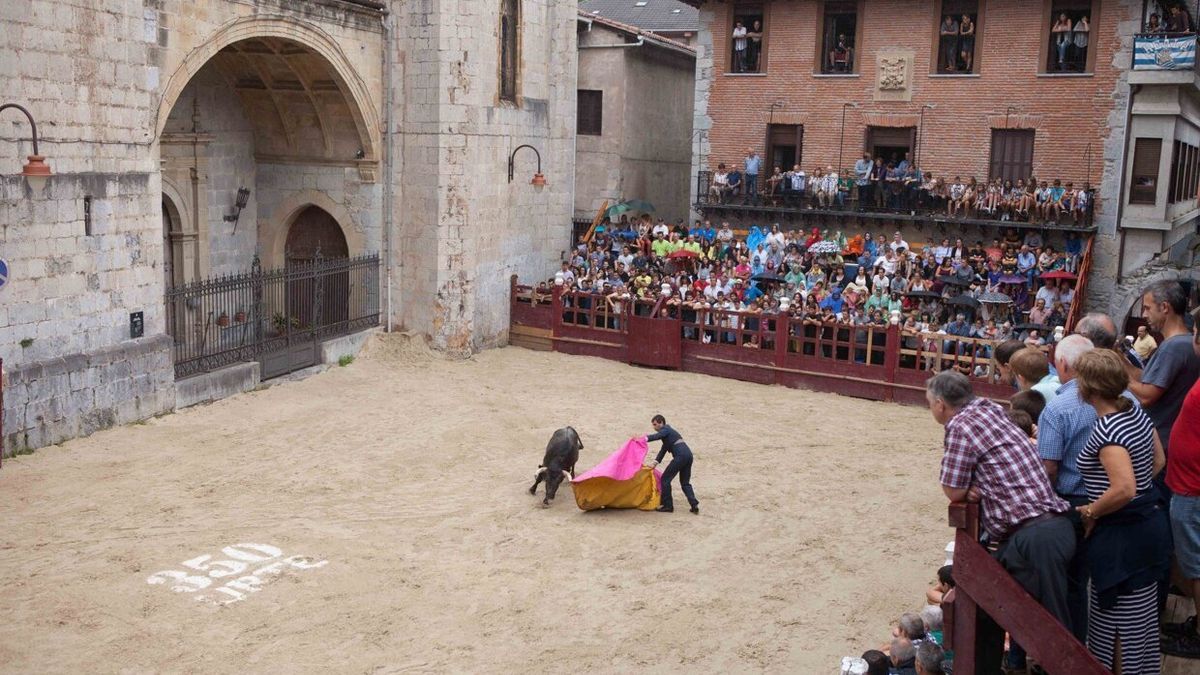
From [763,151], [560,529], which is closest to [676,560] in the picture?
[560,529]

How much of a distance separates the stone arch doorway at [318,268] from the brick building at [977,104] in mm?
8999

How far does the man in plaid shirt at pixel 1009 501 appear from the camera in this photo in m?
5.92

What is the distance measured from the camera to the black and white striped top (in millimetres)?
Result: 6043

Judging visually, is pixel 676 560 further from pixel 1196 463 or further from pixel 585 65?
pixel 585 65

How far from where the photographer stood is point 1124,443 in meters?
6.02

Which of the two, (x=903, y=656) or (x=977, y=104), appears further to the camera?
(x=977, y=104)

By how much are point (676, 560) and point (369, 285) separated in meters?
12.1

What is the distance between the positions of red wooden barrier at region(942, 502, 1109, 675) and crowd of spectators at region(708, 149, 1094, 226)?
18.3 meters

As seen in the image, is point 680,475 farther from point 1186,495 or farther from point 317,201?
point 317,201

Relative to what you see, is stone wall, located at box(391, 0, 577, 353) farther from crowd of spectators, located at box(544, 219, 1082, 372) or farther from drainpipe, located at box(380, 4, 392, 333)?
crowd of spectators, located at box(544, 219, 1082, 372)

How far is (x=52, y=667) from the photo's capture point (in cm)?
897

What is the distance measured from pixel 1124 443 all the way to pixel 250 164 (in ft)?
65.3

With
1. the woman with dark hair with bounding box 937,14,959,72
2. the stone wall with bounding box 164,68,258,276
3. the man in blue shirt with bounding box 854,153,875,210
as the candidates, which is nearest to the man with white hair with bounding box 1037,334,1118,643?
the stone wall with bounding box 164,68,258,276

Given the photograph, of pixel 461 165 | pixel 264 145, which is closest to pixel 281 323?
pixel 264 145
